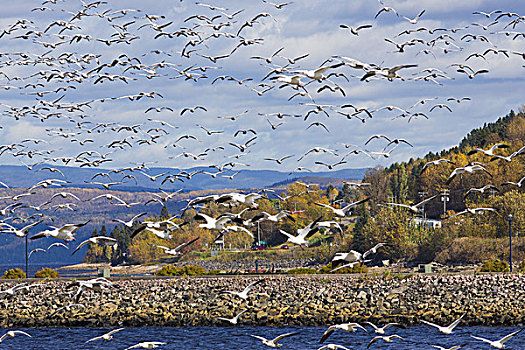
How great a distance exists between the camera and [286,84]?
98.8 ft

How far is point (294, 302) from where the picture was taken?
61000 mm

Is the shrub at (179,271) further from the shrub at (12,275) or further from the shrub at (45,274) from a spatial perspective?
the shrub at (12,275)

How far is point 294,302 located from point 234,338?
7923 mm

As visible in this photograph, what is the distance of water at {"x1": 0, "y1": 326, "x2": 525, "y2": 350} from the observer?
5071 cm

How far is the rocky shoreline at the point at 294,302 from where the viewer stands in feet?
190

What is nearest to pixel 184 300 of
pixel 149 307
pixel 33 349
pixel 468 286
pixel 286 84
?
pixel 149 307

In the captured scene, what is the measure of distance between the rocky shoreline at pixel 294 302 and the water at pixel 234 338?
4.41 ft

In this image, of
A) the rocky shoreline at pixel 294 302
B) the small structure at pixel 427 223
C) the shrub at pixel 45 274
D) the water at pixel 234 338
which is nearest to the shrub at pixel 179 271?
the rocky shoreline at pixel 294 302

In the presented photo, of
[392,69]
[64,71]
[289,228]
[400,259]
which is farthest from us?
[289,228]

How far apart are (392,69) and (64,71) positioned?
71.1 ft

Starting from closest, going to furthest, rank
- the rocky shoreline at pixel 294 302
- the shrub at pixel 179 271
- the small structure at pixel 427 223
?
the rocky shoreline at pixel 294 302
the shrub at pixel 179 271
the small structure at pixel 427 223

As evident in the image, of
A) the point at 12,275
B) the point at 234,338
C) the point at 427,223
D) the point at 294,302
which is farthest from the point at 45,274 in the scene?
the point at 427,223

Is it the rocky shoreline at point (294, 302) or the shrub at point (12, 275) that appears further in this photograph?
the shrub at point (12, 275)

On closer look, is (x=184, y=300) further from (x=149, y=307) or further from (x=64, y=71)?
(x=64, y=71)
